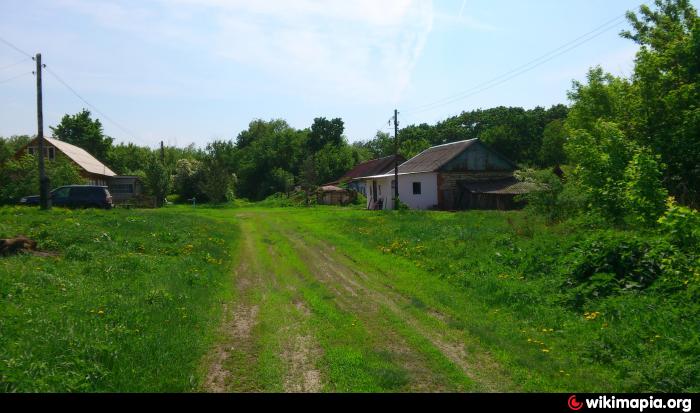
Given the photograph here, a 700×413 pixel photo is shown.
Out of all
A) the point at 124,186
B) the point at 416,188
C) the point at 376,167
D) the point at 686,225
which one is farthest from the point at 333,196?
the point at 686,225

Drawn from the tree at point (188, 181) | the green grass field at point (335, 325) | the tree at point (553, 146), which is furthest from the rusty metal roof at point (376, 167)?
the green grass field at point (335, 325)

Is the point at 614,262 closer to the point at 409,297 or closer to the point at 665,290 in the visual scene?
the point at 665,290

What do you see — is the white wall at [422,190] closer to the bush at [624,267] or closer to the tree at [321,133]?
the bush at [624,267]

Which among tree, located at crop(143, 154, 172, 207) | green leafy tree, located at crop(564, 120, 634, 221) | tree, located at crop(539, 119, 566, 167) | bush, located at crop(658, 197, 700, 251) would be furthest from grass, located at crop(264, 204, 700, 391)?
tree, located at crop(539, 119, 566, 167)

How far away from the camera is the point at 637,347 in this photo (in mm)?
6125

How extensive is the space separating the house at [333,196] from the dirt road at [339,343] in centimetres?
4056

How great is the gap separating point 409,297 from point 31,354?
633 centimetres

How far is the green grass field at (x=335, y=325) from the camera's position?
544cm

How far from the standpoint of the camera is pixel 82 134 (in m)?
79.2

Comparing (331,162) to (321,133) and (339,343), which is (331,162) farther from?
(339,343)

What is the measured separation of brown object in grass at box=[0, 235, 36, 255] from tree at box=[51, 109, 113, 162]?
73.7 meters

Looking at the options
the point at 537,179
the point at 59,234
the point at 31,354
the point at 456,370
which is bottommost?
the point at 456,370
